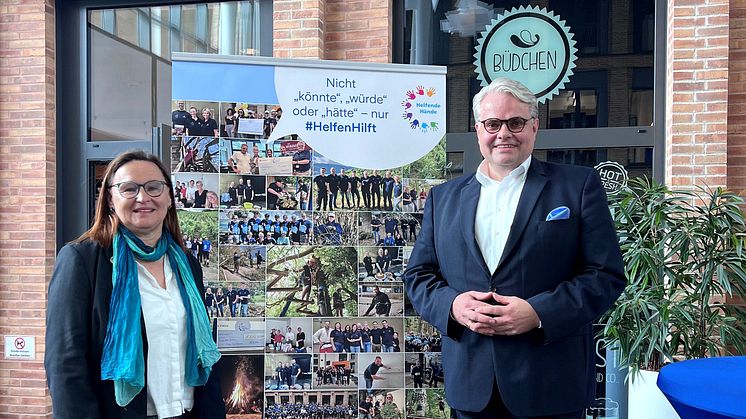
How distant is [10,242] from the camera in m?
4.77

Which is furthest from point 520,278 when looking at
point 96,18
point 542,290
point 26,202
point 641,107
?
point 96,18

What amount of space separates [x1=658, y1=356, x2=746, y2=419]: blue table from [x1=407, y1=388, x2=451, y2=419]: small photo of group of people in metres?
1.48

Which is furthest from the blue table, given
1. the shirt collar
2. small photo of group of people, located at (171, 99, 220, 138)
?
small photo of group of people, located at (171, 99, 220, 138)

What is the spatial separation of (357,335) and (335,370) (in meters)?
0.18

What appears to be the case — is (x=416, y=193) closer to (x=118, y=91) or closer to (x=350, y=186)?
(x=350, y=186)

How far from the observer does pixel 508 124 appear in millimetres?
2217

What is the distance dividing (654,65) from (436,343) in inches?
104

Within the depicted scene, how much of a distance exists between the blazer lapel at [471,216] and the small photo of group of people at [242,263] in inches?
41.5

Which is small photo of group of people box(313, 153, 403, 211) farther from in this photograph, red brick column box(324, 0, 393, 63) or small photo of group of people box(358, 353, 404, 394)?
red brick column box(324, 0, 393, 63)

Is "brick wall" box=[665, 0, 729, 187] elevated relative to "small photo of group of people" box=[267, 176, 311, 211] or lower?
elevated

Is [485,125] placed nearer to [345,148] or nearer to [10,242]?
[345,148]

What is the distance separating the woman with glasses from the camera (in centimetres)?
185

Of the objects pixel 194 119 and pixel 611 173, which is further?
pixel 611 173

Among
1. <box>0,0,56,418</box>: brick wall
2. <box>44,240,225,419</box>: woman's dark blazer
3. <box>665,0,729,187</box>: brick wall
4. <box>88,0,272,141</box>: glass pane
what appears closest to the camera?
<box>44,240,225,419</box>: woman's dark blazer
